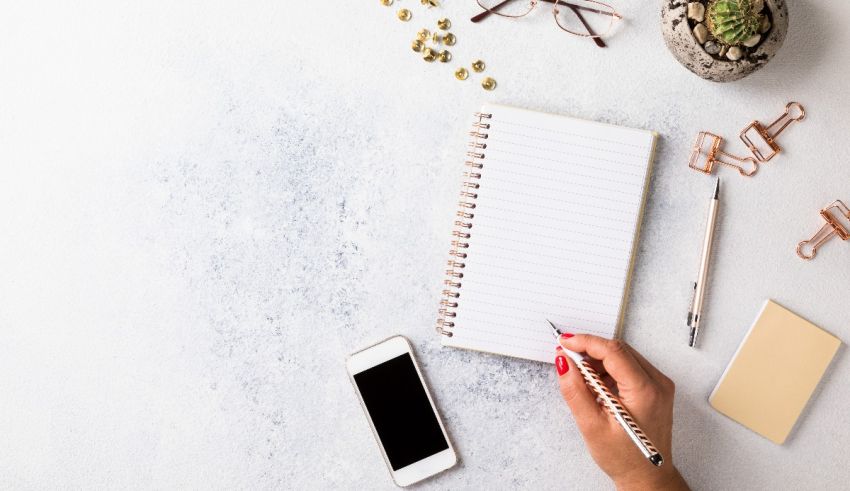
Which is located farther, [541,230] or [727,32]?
[541,230]

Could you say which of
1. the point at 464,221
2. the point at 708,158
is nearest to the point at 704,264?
the point at 708,158

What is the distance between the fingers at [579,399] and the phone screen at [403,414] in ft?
0.69

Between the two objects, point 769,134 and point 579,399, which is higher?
point 769,134

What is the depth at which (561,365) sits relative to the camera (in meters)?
0.95

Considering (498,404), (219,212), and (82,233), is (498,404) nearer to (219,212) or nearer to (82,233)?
(219,212)

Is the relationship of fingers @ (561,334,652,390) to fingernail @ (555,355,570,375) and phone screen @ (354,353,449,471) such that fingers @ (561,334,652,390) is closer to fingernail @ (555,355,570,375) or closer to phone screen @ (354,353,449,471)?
fingernail @ (555,355,570,375)

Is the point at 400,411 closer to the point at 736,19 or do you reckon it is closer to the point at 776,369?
the point at 776,369

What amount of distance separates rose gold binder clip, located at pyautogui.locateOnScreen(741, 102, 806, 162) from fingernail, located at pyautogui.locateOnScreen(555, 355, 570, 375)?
1.45ft

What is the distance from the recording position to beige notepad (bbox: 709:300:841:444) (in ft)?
3.18

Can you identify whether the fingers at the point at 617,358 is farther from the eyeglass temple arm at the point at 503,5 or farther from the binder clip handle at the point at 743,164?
the eyeglass temple arm at the point at 503,5

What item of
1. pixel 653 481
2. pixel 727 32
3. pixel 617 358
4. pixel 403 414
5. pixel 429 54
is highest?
pixel 727 32

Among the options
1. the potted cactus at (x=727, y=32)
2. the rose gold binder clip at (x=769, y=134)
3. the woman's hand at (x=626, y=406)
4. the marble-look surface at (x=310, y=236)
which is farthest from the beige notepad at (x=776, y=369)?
the potted cactus at (x=727, y=32)

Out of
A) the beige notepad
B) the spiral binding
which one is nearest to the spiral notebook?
the spiral binding

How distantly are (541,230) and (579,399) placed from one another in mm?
262
